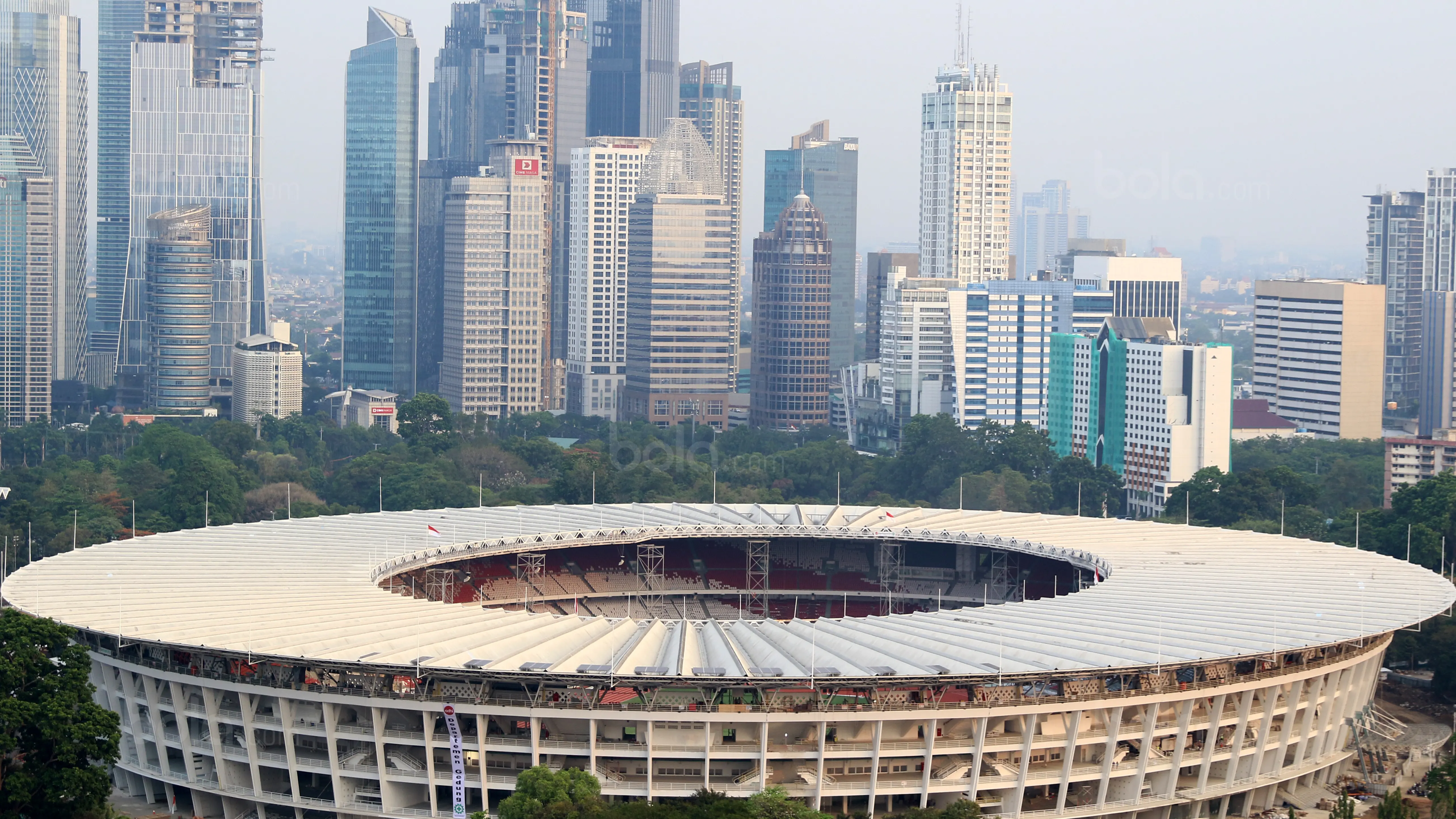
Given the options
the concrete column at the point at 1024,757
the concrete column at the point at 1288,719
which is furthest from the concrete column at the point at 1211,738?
the concrete column at the point at 1024,757

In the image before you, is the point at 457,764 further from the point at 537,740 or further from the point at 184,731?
the point at 184,731

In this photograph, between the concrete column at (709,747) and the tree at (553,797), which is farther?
the concrete column at (709,747)

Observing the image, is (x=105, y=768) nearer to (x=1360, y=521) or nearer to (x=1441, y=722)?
(x=1441, y=722)

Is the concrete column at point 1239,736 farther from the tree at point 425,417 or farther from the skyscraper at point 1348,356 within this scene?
the skyscraper at point 1348,356

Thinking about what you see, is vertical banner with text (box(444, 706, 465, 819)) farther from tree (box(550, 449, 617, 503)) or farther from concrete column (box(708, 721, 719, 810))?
tree (box(550, 449, 617, 503))

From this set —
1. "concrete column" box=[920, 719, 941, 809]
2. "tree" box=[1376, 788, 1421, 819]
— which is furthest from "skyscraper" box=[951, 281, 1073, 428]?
"concrete column" box=[920, 719, 941, 809]
